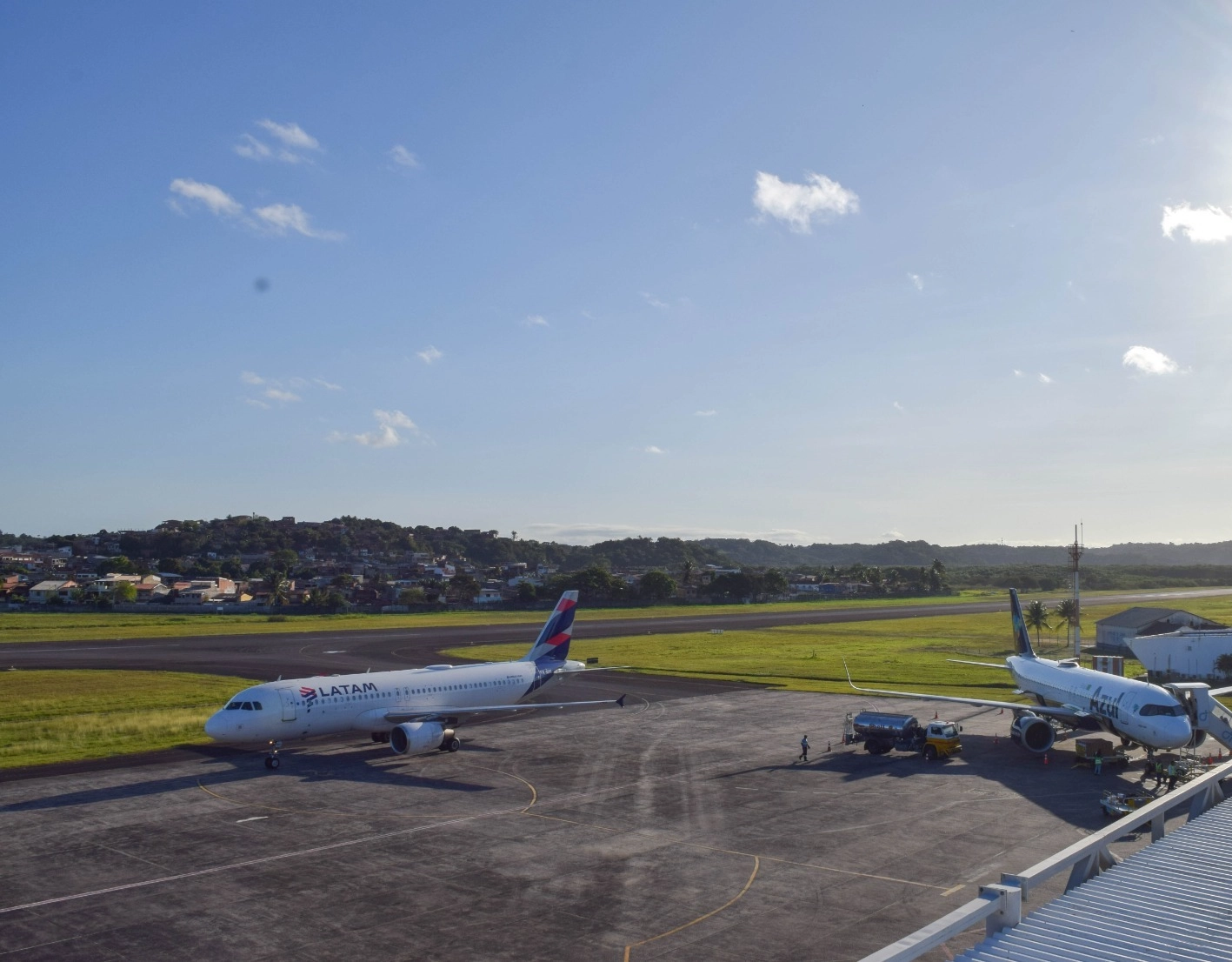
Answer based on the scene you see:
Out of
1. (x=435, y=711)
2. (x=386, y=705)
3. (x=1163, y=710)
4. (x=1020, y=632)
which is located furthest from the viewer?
(x=1020, y=632)

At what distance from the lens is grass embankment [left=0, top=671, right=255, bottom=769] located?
4922 cm

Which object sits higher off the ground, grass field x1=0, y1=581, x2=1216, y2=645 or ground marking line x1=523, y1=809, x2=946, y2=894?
ground marking line x1=523, y1=809, x2=946, y2=894

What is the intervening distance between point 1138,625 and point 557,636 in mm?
79392

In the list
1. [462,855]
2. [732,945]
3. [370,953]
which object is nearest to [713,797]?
[462,855]

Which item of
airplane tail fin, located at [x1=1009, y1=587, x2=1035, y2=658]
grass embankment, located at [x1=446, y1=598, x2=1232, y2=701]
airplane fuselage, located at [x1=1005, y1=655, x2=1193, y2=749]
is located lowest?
grass embankment, located at [x1=446, y1=598, x2=1232, y2=701]

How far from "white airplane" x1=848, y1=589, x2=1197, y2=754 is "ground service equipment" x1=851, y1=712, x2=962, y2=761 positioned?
1.98m

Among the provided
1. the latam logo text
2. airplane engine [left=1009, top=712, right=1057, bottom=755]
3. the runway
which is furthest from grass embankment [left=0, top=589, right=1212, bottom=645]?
airplane engine [left=1009, top=712, right=1057, bottom=755]

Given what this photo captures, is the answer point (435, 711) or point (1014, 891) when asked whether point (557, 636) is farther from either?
point (1014, 891)

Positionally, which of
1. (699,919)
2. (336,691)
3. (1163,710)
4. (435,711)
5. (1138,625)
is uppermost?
(336,691)

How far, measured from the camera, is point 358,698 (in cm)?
4722

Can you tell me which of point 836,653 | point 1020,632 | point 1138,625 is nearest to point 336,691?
point 1020,632

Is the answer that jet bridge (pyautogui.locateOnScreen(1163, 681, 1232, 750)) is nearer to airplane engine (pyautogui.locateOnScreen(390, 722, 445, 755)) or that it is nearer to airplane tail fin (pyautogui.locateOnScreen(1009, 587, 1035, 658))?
airplane tail fin (pyautogui.locateOnScreen(1009, 587, 1035, 658))

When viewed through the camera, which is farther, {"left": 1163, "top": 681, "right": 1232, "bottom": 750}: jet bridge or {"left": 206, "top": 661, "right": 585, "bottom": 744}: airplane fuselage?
{"left": 1163, "top": 681, "right": 1232, "bottom": 750}: jet bridge

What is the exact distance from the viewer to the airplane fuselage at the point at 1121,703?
4122 cm
